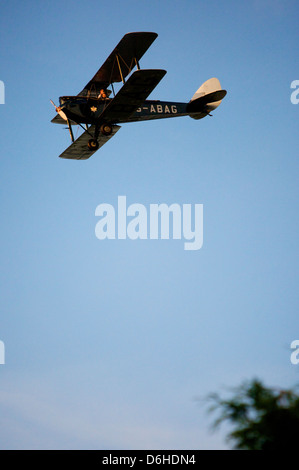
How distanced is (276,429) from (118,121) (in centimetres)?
1793

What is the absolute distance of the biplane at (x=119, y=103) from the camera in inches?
853

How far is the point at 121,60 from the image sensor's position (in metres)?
23.8

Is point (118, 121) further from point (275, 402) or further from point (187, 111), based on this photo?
point (275, 402)

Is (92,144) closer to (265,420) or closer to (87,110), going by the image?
(87,110)

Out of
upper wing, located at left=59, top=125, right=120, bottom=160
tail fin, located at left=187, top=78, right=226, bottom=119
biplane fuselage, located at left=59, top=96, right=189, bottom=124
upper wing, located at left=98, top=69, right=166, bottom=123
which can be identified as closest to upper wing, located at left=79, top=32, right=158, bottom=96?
biplane fuselage, located at left=59, top=96, right=189, bottom=124

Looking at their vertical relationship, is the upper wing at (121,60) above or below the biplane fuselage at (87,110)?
above

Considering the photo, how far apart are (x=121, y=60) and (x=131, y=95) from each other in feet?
8.92

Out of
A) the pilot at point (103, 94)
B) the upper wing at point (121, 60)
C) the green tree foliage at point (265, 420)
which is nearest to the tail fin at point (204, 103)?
the upper wing at point (121, 60)

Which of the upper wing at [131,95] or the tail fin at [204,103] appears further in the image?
the tail fin at [204,103]

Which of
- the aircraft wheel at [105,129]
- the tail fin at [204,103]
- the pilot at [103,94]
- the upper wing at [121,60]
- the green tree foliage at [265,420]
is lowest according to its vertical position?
the green tree foliage at [265,420]

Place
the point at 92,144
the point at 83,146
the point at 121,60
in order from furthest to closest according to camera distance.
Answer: the point at 83,146 → the point at 92,144 → the point at 121,60

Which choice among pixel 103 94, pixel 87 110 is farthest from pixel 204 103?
pixel 87 110

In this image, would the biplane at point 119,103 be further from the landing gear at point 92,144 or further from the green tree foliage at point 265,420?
the green tree foliage at point 265,420
